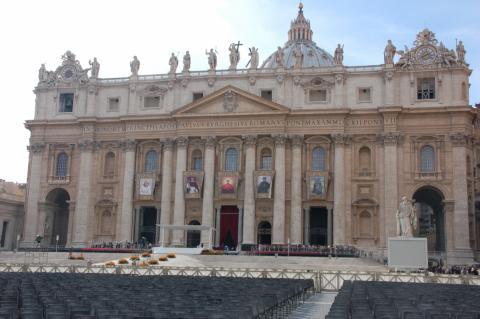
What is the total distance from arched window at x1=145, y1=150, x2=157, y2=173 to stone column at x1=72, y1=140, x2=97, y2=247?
6.81 metres

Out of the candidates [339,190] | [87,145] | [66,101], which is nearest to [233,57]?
[339,190]

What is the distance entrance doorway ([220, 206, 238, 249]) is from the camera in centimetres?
7356

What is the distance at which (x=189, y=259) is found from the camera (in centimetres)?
5797

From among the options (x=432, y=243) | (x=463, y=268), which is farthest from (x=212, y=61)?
(x=432, y=243)

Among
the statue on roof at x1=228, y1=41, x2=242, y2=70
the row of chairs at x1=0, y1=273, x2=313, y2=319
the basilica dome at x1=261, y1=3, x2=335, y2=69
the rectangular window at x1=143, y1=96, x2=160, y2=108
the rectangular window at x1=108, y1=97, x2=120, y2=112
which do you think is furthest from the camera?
the basilica dome at x1=261, y1=3, x2=335, y2=69

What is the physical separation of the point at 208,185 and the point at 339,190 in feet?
48.8

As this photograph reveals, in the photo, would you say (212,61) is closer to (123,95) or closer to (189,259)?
(123,95)

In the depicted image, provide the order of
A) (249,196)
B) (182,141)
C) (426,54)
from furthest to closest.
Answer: (182,141) < (426,54) < (249,196)

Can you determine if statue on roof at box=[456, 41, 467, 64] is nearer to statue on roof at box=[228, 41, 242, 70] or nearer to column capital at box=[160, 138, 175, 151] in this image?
statue on roof at box=[228, 41, 242, 70]

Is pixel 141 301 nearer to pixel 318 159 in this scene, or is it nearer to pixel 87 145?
Result: pixel 318 159

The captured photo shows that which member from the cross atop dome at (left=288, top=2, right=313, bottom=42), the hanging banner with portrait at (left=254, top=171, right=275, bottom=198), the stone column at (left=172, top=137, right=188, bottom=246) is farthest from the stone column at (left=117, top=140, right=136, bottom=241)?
the cross atop dome at (left=288, top=2, right=313, bottom=42)

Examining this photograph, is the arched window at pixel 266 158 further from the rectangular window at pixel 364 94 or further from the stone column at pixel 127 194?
the stone column at pixel 127 194

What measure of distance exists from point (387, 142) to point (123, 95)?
3280cm

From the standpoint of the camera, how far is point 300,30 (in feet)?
422
